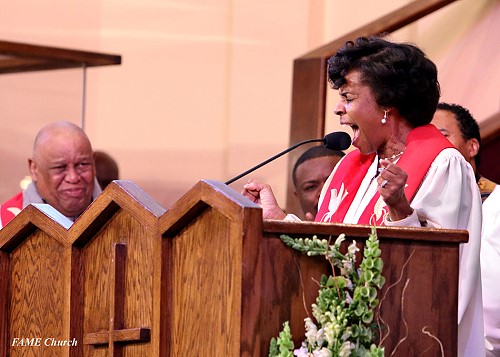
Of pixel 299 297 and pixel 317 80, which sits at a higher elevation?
pixel 317 80

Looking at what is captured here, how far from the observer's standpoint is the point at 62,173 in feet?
18.0

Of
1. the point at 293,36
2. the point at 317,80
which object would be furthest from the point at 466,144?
the point at 293,36

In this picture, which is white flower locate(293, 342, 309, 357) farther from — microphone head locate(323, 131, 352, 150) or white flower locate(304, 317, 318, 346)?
microphone head locate(323, 131, 352, 150)

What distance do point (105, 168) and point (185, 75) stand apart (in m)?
0.97

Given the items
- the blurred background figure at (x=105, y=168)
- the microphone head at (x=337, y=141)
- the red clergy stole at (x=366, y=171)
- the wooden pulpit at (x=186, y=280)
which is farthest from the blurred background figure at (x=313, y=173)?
the wooden pulpit at (x=186, y=280)

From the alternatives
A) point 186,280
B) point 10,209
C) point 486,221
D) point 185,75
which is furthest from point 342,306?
point 185,75

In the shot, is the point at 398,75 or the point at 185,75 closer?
the point at 398,75

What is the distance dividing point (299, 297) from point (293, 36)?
479 centimetres

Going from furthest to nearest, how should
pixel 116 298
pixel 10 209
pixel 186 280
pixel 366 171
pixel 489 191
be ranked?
pixel 10 209 < pixel 489 191 < pixel 366 171 < pixel 116 298 < pixel 186 280

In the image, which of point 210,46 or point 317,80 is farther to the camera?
point 210,46

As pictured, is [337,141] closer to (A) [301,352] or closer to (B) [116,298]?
(B) [116,298]

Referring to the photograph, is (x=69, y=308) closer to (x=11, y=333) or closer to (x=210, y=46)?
(x=11, y=333)

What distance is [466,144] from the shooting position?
480 centimetres

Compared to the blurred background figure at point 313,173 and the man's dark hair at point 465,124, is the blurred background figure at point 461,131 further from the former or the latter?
the blurred background figure at point 313,173
